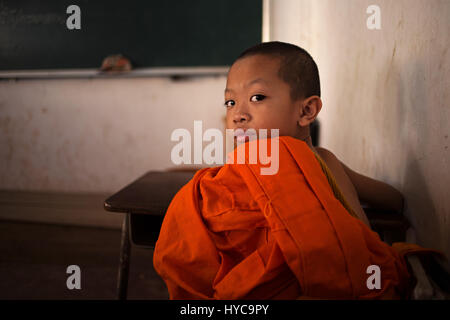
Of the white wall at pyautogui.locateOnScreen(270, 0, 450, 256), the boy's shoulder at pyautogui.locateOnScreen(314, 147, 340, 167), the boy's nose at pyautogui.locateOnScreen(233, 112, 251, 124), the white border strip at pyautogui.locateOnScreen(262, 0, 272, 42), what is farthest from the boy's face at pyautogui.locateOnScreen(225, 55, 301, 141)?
the white border strip at pyautogui.locateOnScreen(262, 0, 272, 42)

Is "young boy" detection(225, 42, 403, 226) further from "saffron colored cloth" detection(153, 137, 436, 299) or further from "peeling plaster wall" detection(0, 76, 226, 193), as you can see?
"peeling plaster wall" detection(0, 76, 226, 193)

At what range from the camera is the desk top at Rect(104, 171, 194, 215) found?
3.00 feet

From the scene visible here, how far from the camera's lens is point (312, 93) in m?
0.73

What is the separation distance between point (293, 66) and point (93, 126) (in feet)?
7.58

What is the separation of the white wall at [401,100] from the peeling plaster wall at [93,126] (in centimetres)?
142

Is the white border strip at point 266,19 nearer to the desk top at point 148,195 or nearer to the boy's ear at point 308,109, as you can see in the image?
the desk top at point 148,195

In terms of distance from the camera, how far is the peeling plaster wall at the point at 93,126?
8.30 feet

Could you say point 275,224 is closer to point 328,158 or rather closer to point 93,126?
point 328,158

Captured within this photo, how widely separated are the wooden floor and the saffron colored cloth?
115 cm

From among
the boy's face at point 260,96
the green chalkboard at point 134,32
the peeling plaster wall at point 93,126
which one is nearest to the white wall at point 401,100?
the boy's face at point 260,96

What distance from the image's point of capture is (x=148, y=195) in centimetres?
102
